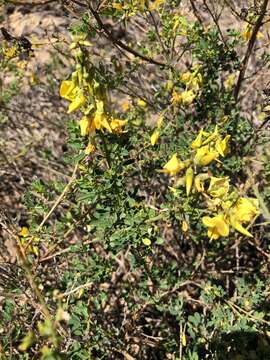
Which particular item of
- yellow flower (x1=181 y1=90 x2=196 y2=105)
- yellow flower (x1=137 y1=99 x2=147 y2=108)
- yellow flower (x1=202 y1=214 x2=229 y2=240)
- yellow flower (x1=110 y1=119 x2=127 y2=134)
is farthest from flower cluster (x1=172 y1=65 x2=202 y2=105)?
yellow flower (x1=202 y1=214 x2=229 y2=240)

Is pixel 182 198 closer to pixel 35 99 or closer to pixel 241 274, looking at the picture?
pixel 241 274

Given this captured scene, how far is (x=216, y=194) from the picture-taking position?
1.53m

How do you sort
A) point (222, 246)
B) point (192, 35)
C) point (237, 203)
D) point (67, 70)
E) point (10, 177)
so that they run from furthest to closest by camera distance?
point (67, 70)
point (10, 177)
point (222, 246)
point (192, 35)
point (237, 203)

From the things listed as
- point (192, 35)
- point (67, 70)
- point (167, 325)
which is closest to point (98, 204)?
point (167, 325)

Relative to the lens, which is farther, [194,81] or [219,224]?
[194,81]

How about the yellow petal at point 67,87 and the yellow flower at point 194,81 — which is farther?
the yellow flower at point 194,81

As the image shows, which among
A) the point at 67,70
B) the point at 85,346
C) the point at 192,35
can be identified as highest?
the point at 192,35

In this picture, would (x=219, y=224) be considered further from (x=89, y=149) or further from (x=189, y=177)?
(x=89, y=149)

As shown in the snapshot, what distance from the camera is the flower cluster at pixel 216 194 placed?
1479 millimetres

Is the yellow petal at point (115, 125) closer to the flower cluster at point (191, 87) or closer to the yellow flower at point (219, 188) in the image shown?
the yellow flower at point (219, 188)

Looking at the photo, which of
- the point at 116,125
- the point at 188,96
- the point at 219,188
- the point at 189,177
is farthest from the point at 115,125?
the point at 188,96

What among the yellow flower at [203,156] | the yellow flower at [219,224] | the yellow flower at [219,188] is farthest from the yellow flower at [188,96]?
the yellow flower at [219,224]

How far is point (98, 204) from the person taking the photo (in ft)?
6.28

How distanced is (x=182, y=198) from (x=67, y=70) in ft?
8.47
